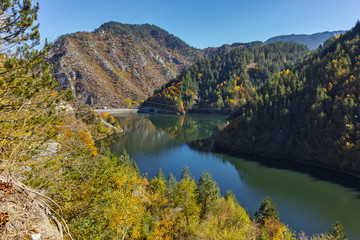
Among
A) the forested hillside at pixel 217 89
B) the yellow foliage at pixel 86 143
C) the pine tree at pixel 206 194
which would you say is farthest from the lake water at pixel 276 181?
the forested hillside at pixel 217 89

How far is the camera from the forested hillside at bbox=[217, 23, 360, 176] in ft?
175

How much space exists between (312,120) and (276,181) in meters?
28.7

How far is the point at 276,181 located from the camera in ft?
148

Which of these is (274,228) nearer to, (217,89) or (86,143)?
(86,143)

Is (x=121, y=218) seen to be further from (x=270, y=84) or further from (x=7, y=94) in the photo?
(x=270, y=84)

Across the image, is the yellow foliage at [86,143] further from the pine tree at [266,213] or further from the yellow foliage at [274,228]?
the yellow foliage at [274,228]

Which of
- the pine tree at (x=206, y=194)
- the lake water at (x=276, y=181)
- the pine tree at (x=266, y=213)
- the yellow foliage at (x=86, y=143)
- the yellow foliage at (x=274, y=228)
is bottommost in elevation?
the lake water at (x=276, y=181)

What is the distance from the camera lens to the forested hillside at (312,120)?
175ft

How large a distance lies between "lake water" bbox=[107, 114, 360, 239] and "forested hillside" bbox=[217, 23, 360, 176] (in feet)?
19.9

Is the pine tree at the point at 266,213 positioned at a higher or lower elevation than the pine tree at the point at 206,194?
lower

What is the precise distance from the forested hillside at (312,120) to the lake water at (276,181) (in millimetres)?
6070

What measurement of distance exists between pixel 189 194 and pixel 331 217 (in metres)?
23.4

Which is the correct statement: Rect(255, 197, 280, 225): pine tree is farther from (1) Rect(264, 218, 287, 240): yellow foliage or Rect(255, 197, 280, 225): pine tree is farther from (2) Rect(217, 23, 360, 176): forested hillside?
(2) Rect(217, 23, 360, 176): forested hillside

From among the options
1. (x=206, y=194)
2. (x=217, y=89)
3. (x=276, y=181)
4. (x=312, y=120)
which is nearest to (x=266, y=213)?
(x=206, y=194)
